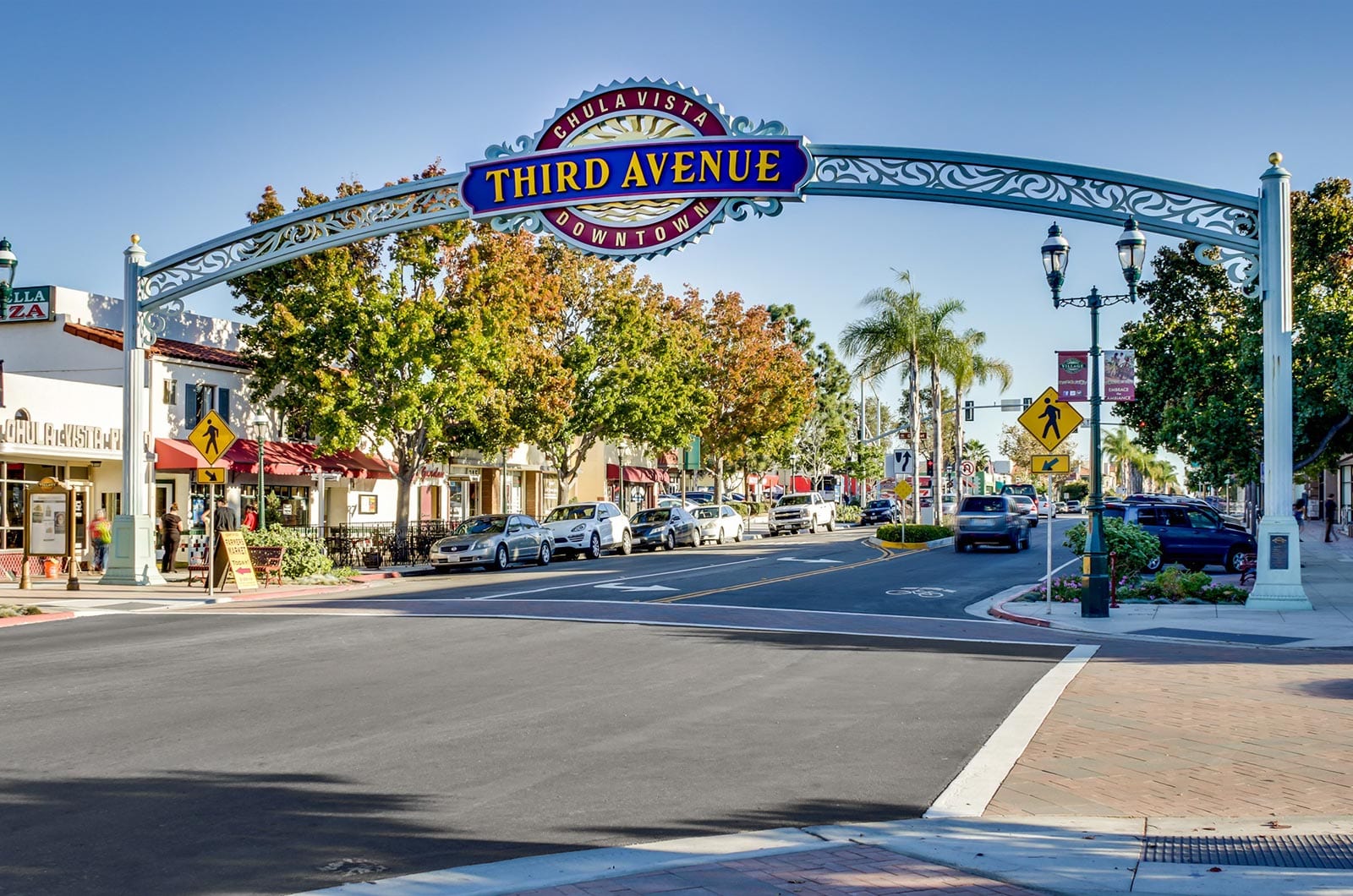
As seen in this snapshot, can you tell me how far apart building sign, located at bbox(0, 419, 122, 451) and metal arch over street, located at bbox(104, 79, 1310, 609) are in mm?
3038

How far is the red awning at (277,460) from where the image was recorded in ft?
97.0

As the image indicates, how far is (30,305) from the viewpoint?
31609 mm

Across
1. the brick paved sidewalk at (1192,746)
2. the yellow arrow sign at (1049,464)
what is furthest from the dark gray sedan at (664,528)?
the brick paved sidewalk at (1192,746)

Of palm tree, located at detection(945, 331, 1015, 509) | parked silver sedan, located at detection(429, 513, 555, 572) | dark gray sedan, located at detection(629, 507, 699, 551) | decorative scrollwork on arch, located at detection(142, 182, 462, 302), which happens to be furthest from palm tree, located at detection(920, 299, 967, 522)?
decorative scrollwork on arch, located at detection(142, 182, 462, 302)

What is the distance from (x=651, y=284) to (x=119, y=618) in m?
33.5

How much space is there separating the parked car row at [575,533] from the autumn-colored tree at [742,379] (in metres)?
8.67

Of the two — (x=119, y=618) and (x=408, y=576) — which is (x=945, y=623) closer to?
(x=119, y=618)

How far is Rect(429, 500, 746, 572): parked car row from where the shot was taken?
31.1 metres

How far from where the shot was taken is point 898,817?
680 cm

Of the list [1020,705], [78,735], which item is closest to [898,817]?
[1020,705]

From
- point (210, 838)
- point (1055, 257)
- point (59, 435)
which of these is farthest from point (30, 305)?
point (210, 838)

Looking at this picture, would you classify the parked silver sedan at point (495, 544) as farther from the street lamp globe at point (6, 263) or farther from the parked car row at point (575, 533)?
the street lamp globe at point (6, 263)

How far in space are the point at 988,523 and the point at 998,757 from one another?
29084 millimetres

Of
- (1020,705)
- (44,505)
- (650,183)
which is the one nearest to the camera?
(1020,705)
